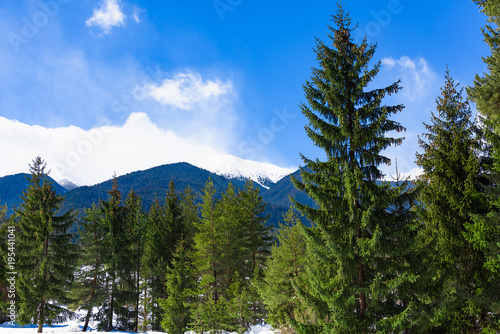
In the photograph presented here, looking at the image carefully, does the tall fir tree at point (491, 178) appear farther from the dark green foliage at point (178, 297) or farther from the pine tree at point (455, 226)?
the dark green foliage at point (178, 297)

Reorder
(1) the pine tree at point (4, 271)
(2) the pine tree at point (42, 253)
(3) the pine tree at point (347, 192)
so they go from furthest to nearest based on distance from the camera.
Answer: (1) the pine tree at point (4, 271)
(2) the pine tree at point (42, 253)
(3) the pine tree at point (347, 192)

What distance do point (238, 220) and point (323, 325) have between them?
21346 mm

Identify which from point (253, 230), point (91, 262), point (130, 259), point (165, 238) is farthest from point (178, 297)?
point (253, 230)

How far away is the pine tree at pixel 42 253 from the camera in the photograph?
2619 cm

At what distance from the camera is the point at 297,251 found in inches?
1013

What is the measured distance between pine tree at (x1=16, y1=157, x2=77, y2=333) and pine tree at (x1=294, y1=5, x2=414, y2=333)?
2397 centimetres

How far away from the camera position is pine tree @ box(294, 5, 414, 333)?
11.5m

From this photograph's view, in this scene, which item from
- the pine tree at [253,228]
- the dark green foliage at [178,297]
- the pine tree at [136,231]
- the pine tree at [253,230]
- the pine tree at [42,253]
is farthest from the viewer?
the pine tree at [253,228]

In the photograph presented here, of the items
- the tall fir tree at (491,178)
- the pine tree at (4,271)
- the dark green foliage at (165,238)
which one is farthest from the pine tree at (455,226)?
the pine tree at (4,271)

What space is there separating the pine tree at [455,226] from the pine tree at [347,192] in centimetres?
205

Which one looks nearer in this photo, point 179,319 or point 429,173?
point 429,173

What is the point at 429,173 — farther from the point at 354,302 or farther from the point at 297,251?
the point at 297,251

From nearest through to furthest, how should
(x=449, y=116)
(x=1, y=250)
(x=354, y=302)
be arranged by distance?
(x=354, y=302) → (x=449, y=116) → (x=1, y=250)

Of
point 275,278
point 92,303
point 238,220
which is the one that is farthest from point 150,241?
point 275,278
